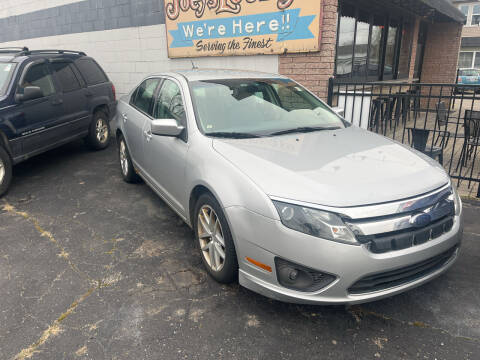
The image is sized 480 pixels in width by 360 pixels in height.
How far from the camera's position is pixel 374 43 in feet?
32.1

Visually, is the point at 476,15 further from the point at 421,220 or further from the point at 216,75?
the point at 421,220

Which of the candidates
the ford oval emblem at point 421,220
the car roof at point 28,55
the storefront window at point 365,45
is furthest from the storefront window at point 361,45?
the ford oval emblem at point 421,220

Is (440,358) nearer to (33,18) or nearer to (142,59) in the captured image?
(142,59)

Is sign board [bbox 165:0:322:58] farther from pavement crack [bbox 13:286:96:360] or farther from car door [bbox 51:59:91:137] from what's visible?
pavement crack [bbox 13:286:96:360]

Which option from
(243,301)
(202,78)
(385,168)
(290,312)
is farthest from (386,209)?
(202,78)

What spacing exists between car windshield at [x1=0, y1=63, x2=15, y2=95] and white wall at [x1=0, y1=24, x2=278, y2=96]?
339 centimetres

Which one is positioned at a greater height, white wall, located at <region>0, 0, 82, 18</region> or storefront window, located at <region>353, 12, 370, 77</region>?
white wall, located at <region>0, 0, 82, 18</region>

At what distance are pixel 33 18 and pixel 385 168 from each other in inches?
488

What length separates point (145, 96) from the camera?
4621mm

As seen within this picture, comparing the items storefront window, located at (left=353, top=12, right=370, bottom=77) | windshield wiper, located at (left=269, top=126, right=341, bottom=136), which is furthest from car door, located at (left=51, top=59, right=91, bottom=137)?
storefront window, located at (left=353, top=12, right=370, bottom=77)

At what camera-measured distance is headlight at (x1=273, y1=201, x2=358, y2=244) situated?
7.24 feet

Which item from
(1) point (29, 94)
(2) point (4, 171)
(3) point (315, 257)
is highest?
(1) point (29, 94)

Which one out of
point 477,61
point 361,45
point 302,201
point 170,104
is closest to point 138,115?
point 170,104

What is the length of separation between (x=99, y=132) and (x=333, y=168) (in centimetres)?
600
